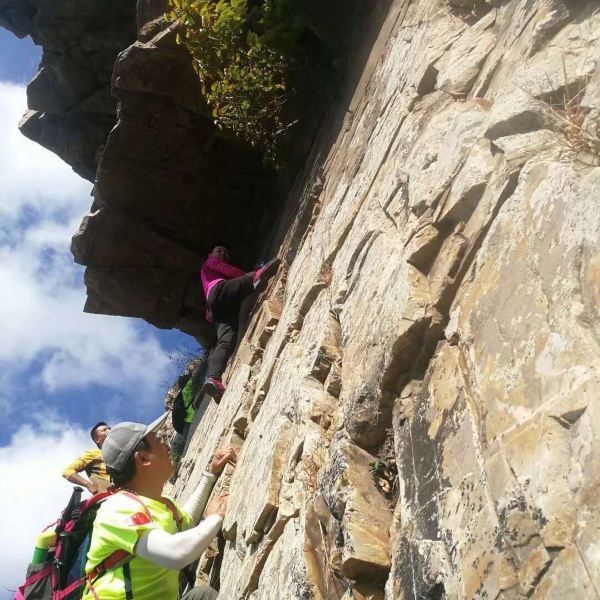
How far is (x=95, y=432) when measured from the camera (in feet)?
26.3

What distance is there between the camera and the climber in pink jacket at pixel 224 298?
805 cm

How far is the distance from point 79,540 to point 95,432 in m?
4.03

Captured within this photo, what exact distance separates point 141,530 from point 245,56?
5824 millimetres

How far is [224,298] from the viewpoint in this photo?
8.27 m

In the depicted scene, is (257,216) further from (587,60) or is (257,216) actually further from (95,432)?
(587,60)

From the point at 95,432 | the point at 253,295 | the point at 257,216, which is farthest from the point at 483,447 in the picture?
the point at 257,216

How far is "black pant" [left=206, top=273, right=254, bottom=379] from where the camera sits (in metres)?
8.13

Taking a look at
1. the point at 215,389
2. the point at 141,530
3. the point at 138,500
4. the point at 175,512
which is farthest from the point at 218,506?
the point at 215,389

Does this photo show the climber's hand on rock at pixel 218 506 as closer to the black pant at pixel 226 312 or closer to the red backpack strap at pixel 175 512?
the red backpack strap at pixel 175 512

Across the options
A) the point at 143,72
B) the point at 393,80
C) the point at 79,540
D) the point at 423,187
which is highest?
the point at 143,72

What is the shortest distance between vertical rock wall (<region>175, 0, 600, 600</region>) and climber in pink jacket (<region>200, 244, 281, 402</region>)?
10.9ft

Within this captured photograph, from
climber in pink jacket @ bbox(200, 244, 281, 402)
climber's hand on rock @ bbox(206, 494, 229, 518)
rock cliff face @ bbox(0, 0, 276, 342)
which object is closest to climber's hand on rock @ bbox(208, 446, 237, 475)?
climber's hand on rock @ bbox(206, 494, 229, 518)

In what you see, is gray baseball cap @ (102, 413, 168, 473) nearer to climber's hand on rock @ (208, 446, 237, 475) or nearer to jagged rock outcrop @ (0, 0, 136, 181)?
climber's hand on rock @ (208, 446, 237, 475)

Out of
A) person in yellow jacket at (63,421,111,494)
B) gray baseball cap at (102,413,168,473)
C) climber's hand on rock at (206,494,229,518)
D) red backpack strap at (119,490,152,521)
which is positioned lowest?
red backpack strap at (119,490,152,521)
